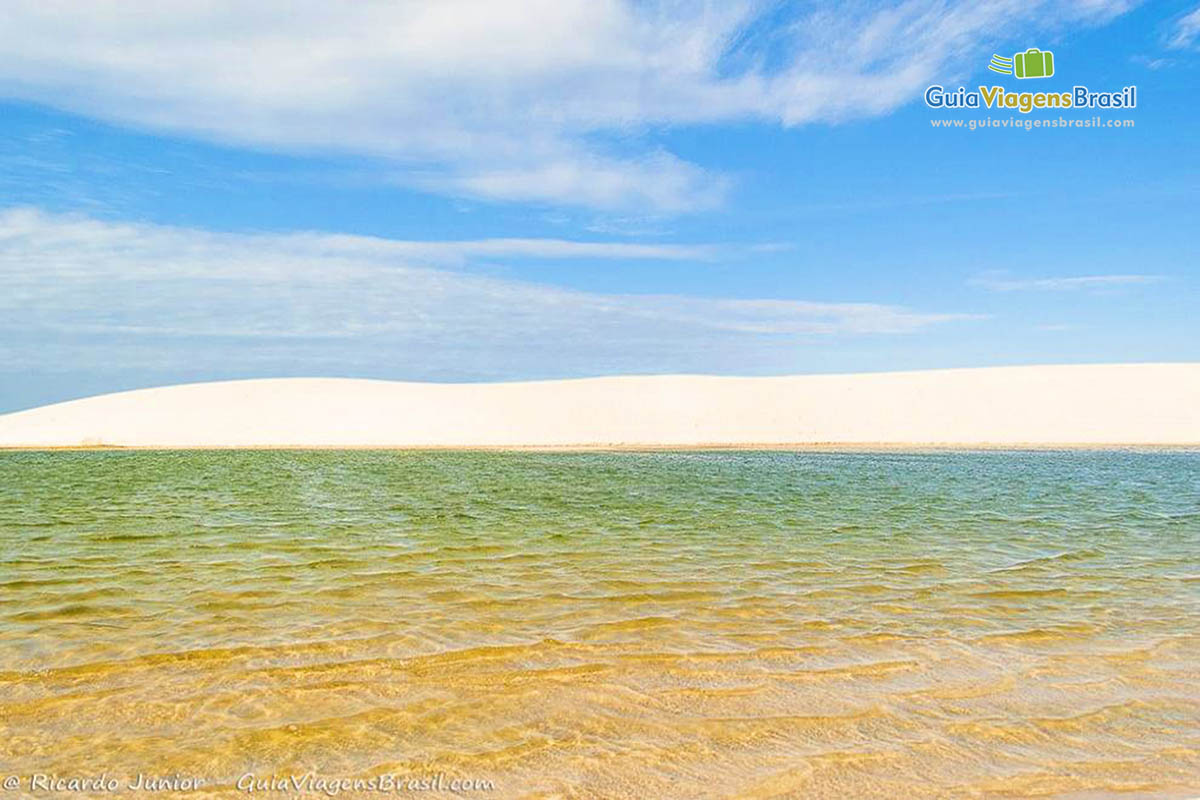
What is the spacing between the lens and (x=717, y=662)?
20.1ft

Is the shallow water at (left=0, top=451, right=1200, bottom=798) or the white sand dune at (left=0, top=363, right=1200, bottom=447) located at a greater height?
the white sand dune at (left=0, top=363, right=1200, bottom=447)

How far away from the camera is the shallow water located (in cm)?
441

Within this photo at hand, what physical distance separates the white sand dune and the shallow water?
30.4 metres

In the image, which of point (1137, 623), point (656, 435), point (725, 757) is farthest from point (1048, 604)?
point (656, 435)

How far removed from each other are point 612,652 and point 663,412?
1866 inches

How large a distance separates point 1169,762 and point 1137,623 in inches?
131

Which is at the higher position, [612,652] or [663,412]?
[663,412]

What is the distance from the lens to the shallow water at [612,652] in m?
4.41

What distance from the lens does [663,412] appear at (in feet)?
176

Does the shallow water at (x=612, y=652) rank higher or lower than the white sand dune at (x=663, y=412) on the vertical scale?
lower

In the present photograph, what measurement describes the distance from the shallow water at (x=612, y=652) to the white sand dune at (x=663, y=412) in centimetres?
3038

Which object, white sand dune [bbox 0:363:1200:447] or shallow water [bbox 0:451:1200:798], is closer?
shallow water [bbox 0:451:1200:798]

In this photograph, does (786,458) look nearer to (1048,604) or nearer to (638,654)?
(1048,604)

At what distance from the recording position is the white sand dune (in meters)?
45.8
